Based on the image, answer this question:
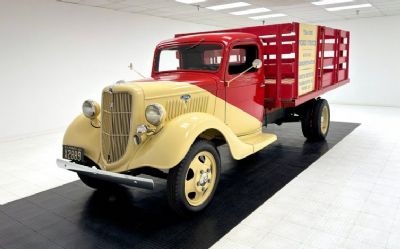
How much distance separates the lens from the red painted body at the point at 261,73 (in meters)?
3.60

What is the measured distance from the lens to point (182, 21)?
34.4ft

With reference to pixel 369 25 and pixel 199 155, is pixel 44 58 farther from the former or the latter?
pixel 369 25

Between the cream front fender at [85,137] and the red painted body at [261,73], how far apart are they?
98cm

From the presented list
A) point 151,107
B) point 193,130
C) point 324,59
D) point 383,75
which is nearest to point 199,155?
point 193,130

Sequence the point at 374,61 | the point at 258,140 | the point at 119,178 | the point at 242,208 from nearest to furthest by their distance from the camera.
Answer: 1. the point at 119,178
2. the point at 242,208
3. the point at 258,140
4. the point at 374,61

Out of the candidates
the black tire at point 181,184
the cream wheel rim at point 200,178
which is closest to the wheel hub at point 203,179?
the cream wheel rim at point 200,178

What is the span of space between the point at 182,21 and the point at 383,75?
668 centimetres

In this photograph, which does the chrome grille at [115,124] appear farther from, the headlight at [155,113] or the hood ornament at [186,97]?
the hood ornament at [186,97]

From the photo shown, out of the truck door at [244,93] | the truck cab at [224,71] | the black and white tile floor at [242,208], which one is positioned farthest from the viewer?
the truck door at [244,93]

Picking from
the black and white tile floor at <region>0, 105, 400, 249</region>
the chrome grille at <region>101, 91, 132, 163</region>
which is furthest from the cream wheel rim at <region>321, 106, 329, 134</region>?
the chrome grille at <region>101, 91, 132, 163</region>

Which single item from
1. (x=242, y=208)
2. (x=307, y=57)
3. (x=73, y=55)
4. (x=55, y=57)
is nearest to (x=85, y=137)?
(x=242, y=208)

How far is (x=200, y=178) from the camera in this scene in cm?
298

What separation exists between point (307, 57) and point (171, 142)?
2828 millimetres

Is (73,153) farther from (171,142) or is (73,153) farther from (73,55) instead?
(73,55)
